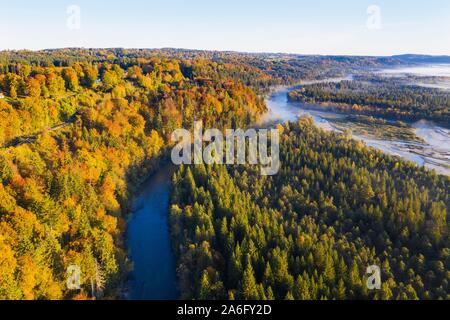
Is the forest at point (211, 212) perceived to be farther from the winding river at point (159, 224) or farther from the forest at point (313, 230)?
the winding river at point (159, 224)

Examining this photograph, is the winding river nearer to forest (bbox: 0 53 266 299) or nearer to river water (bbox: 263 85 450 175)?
river water (bbox: 263 85 450 175)

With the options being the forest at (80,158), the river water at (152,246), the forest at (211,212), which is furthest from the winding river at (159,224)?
the forest at (80,158)

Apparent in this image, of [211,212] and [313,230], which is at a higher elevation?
[211,212]

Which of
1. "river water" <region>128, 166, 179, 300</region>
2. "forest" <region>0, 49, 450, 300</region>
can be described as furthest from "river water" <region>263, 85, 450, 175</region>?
"river water" <region>128, 166, 179, 300</region>

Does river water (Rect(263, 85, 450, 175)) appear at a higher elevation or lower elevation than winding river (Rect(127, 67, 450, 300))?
higher

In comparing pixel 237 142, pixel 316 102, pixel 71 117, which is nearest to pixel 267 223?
pixel 237 142

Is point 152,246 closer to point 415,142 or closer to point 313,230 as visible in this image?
point 313,230

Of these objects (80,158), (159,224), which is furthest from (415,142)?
(80,158)
